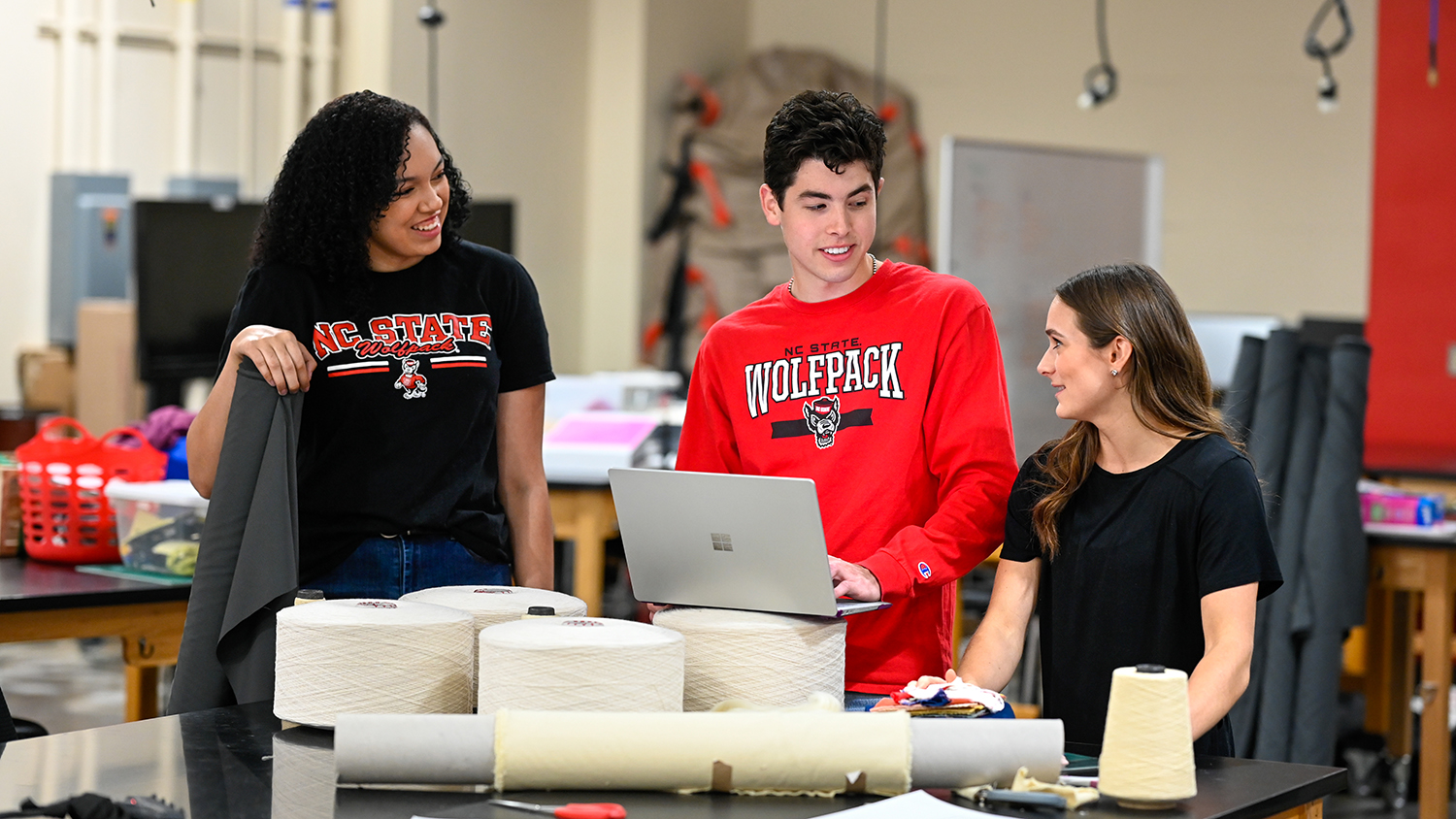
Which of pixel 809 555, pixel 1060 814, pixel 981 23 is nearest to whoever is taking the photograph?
pixel 1060 814

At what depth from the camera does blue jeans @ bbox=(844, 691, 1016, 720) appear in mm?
1602

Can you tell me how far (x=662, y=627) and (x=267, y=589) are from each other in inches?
23.0

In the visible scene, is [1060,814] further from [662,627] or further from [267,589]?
[267,589]

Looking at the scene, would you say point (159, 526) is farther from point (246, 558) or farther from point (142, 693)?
point (246, 558)

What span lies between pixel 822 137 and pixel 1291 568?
222cm

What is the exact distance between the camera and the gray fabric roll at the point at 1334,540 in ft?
11.7

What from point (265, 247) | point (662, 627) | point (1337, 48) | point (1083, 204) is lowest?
point (662, 627)

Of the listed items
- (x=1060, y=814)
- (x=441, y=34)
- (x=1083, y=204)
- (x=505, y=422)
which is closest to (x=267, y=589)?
(x=505, y=422)

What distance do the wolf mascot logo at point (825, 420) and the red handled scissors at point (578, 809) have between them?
743 millimetres

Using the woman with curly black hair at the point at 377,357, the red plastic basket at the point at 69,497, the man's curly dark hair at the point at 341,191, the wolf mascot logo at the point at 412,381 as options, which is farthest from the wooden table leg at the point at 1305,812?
the red plastic basket at the point at 69,497

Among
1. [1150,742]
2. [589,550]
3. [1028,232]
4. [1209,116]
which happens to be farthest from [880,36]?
[1150,742]

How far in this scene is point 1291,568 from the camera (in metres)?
3.62

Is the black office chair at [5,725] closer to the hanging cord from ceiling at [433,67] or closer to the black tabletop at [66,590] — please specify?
the black tabletop at [66,590]

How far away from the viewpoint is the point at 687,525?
1.65 meters
